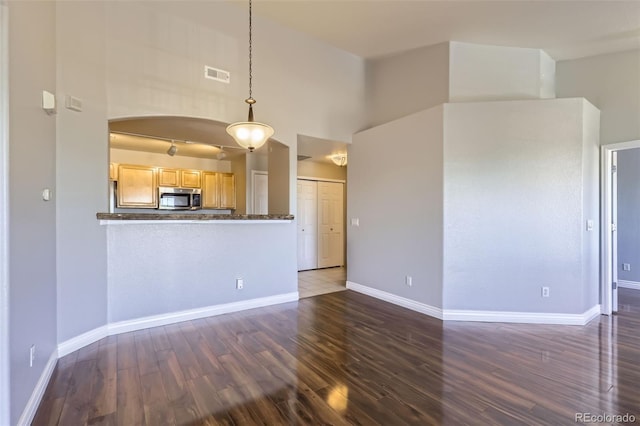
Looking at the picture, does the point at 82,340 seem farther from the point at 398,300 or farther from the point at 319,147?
the point at 319,147

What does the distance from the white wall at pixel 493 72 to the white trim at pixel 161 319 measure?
370 centimetres

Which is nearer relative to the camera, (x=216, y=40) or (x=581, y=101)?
(x=581, y=101)

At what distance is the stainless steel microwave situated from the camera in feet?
20.2

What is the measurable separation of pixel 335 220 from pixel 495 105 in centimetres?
448

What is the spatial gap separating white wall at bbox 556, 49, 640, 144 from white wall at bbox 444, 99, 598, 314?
0.40 metres

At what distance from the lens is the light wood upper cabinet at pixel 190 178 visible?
6.42 meters

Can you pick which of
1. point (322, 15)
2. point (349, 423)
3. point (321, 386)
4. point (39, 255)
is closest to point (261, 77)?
point (322, 15)

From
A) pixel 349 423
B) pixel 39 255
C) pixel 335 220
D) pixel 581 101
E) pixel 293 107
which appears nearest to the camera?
pixel 349 423

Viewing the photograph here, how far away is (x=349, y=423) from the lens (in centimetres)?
184

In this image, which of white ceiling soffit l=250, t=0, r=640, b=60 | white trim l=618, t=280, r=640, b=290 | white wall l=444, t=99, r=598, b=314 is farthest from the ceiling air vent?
white trim l=618, t=280, r=640, b=290

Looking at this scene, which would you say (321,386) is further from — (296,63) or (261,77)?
(296,63)

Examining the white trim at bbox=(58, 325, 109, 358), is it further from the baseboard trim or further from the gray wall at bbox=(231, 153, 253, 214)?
the gray wall at bbox=(231, 153, 253, 214)

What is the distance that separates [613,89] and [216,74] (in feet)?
16.7

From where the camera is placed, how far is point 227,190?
22.6ft
